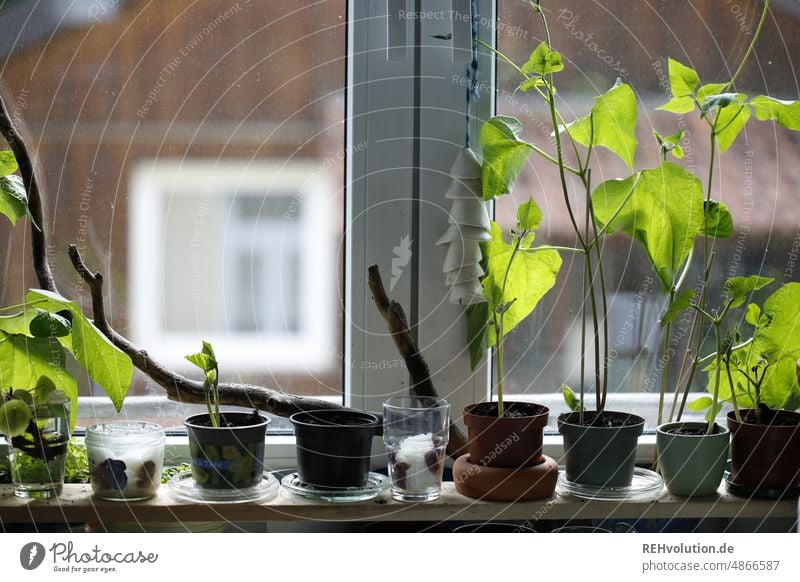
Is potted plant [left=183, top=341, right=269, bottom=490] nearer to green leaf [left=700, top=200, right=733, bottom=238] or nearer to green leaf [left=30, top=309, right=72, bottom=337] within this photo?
green leaf [left=30, top=309, right=72, bottom=337]

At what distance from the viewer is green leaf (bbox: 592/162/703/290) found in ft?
3.31

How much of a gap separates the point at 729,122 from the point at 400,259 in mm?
401

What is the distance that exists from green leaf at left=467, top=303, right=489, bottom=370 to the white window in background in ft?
0.56

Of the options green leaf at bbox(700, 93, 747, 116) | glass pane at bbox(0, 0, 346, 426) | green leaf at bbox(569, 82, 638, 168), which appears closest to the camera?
green leaf at bbox(700, 93, 747, 116)

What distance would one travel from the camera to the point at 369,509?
0.95 meters

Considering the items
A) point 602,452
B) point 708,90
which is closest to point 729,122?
point 708,90

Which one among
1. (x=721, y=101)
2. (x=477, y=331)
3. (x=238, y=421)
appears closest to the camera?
(x=721, y=101)

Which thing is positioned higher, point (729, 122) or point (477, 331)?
point (729, 122)

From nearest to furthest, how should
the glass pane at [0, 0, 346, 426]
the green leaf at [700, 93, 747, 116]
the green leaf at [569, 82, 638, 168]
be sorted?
the green leaf at [700, 93, 747, 116]
the green leaf at [569, 82, 638, 168]
the glass pane at [0, 0, 346, 426]

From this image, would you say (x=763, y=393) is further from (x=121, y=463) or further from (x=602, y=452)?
(x=121, y=463)

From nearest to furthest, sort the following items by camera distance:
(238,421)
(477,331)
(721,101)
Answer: (721,101), (238,421), (477,331)
